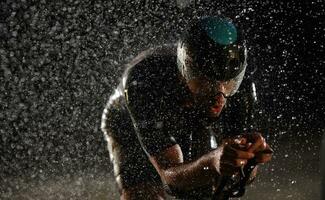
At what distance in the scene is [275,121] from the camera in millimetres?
5168

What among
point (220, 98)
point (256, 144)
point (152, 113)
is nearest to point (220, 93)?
point (220, 98)

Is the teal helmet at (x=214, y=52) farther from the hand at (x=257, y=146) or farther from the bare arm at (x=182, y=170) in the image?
the hand at (x=257, y=146)

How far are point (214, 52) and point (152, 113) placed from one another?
0.39m

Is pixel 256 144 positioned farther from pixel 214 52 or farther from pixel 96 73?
pixel 96 73

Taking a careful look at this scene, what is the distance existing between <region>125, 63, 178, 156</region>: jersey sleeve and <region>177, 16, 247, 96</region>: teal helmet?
5.6 inches

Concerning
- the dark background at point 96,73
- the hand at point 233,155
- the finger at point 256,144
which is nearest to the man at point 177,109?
the hand at point 233,155

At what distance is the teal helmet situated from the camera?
6.97 ft

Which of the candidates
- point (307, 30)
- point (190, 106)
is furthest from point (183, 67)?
point (307, 30)

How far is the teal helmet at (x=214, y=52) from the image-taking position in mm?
2123

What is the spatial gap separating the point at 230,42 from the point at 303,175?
2744mm

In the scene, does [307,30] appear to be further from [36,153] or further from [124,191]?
[124,191]

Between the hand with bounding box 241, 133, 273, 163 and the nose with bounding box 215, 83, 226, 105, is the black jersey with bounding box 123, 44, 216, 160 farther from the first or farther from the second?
the hand with bounding box 241, 133, 273, 163

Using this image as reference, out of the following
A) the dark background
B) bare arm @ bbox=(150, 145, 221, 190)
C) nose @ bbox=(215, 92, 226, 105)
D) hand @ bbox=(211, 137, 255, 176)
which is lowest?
the dark background

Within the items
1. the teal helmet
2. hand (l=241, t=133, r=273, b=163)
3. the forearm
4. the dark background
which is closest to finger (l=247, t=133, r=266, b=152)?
hand (l=241, t=133, r=273, b=163)
